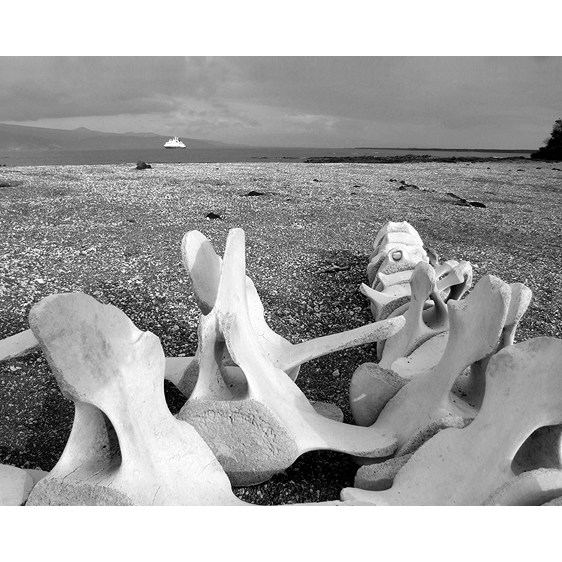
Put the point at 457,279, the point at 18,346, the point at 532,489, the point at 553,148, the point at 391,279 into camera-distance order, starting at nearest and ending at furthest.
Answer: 1. the point at 532,489
2. the point at 18,346
3. the point at 457,279
4. the point at 391,279
5. the point at 553,148

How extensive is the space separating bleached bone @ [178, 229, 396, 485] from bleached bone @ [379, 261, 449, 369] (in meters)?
0.79

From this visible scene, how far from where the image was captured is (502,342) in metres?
2.38

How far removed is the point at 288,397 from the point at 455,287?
1862mm

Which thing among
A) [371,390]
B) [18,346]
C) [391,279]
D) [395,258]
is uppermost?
[395,258]

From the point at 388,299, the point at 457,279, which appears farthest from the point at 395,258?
the point at 457,279

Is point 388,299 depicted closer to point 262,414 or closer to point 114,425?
point 262,414

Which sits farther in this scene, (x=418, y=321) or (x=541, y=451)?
(x=418, y=321)

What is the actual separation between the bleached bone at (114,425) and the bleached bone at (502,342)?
1212 millimetres

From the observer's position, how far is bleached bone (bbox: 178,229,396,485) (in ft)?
6.56

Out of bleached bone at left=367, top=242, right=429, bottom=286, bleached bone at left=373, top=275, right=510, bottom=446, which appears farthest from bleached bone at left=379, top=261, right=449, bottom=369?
bleached bone at left=367, top=242, right=429, bottom=286

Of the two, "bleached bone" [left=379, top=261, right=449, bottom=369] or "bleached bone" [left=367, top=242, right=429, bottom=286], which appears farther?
"bleached bone" [left=367, top=242, right=429, bottom=286]

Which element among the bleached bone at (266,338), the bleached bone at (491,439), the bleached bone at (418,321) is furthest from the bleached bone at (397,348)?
the bleached bone at (491,439)

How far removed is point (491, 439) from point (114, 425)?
137 centimetres

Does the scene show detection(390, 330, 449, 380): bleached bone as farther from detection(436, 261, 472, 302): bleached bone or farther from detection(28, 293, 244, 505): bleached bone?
detection(28, 293, 244, 505): bleached bone
